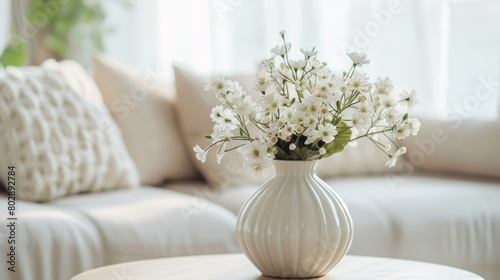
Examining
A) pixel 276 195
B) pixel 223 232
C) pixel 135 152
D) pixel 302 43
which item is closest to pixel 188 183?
pixel 135 152

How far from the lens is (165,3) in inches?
168

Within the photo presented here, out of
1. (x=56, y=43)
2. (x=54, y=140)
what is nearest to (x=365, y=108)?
(x=54, y=140)

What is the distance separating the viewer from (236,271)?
5.10ft

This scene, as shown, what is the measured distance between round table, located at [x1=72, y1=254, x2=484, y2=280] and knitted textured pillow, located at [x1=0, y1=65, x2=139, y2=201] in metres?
0.72

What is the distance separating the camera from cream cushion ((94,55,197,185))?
262 centimetres

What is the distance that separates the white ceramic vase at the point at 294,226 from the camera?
55.6 inches

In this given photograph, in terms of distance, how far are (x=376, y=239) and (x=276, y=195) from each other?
949mm

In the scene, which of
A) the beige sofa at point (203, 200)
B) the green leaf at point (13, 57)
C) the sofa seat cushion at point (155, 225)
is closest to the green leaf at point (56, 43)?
the green leaf at point (13, 57)

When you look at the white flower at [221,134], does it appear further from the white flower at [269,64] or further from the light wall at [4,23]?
the light wall at [4,23]

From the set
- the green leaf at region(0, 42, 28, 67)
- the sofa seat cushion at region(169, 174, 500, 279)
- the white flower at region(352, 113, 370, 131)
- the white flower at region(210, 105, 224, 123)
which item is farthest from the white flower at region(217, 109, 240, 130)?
the green leaf at region(0, 42, 28, 67)

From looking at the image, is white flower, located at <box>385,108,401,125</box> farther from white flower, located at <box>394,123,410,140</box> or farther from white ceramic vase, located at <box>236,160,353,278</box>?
white ceramic vase, located at <box>236,160,353,278</box>

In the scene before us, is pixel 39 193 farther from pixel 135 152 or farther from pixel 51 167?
pixel 135 152

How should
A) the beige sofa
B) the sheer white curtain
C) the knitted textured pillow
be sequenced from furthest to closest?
1. the sheer white curtain
2. the knitted textured pillow
3. the beige sofa

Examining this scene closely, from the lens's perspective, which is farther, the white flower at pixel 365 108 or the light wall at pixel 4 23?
the light wall at pixel 4 23
